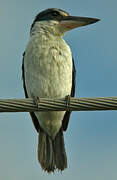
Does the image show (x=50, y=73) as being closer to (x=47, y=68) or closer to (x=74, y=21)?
(x=47, y=68)

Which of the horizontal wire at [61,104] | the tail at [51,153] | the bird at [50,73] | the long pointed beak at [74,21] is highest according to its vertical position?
the long pointed beak at [74,21]

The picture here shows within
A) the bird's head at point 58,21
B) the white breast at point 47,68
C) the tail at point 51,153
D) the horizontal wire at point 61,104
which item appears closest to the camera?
the horizontal wire at point 61,104

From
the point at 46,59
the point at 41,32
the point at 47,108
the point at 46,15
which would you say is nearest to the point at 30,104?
the point at 47,108

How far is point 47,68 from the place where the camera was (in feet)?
24.6

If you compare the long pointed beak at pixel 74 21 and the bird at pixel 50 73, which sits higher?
the long pointed beak at pixel 74 21

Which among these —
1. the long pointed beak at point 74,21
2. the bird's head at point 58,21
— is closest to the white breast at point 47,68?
the bird's head at point 58,21

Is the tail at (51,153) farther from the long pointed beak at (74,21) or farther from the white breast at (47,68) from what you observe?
the long pointed beak at (74,21)

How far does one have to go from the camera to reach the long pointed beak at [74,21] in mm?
8289

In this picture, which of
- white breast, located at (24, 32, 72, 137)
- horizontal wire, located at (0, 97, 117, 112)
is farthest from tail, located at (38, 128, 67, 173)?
horizontal wire, located at (0, 97, 117, 112)

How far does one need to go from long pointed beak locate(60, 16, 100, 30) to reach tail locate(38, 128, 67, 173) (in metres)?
2.00

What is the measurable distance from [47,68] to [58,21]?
4.82 ft

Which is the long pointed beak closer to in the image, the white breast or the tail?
the white breast

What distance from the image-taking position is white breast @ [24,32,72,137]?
296 inches

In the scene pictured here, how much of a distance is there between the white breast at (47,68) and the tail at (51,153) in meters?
1.06
